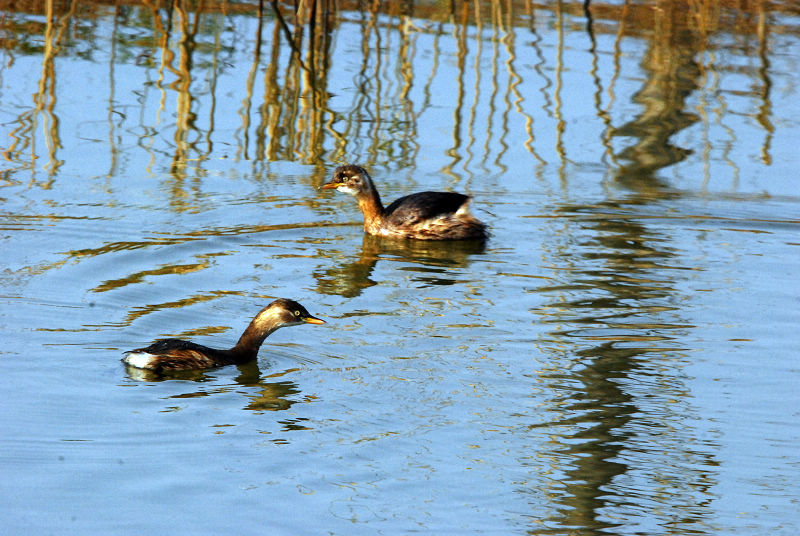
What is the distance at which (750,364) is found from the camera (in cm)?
821

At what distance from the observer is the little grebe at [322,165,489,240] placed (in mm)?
11578

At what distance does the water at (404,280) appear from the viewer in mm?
6270

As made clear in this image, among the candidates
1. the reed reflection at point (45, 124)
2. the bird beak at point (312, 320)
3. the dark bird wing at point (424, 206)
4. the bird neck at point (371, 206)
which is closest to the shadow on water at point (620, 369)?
the dark bird wing at point (424, 206)

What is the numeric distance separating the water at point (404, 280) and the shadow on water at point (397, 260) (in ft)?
0.18

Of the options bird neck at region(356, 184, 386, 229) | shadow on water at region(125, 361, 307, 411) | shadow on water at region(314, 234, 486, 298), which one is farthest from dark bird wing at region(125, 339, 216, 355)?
bird neck at region(356, 184, 386, 229)

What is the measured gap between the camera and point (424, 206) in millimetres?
11625

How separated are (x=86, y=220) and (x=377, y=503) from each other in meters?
5.85

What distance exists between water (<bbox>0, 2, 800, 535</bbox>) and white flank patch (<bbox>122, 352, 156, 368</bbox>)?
0.30 feet

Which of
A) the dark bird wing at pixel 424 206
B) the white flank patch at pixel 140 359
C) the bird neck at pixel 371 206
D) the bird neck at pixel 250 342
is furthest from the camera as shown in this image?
the bird neck at pixel 371 206

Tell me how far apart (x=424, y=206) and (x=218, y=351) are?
153 inches

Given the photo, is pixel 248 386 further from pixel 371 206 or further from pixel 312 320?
pixel 371 206

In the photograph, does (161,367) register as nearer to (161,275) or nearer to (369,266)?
(161,275)

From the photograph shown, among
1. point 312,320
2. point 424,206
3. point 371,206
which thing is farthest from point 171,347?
point 371,206

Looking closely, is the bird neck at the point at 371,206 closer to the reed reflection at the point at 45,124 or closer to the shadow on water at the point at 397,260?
the shadow on water at the point at 397,260
